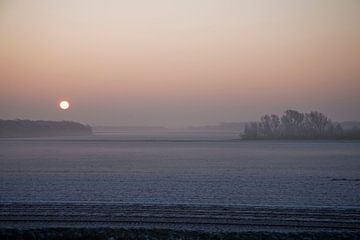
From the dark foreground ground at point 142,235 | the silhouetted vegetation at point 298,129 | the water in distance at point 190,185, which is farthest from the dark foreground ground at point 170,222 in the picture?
the silhouetted vegetation at point 298,129

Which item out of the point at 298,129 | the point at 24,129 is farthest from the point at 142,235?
the point at 24,129

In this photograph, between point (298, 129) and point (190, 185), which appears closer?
point (190, 185)

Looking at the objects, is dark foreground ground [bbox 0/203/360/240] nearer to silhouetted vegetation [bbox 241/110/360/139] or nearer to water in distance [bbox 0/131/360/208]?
water in distance [bbox 0/131/360/208]

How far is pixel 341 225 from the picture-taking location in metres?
16.5

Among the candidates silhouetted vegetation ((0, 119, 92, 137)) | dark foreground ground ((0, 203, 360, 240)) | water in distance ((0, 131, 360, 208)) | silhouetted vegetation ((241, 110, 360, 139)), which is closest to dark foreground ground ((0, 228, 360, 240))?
dark foreground ground ((0, 203, 360, 240))

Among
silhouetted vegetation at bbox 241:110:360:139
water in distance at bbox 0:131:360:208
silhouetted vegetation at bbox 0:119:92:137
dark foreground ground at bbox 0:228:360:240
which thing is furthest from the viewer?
silhouetted vegetation at bbox 0:119:92:137

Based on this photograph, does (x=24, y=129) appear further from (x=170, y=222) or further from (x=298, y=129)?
(x=170, y=222)

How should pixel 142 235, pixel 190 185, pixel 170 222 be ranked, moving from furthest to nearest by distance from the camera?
pixel 190 185 → pixel 170 222 → pixel 142 235

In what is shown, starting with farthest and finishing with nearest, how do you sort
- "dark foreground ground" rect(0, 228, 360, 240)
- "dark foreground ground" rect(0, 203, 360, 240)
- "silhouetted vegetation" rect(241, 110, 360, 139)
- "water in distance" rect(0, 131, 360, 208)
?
"silhouetted vegetation" rect(241, 110, 360, 139) < "water in distance" rect(0, 131, 360, 208) < "dark foreground ground" rect(0, 203, 360, 240) < "dark foreground ground" rect(0, 228, 360, 240)

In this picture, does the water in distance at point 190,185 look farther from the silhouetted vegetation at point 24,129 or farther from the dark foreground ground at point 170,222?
the silhouetted vegetation at point 24,129

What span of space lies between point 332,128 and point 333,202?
100737mm

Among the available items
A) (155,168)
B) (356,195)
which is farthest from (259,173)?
(356,195)

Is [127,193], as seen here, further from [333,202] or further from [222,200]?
[333,202]

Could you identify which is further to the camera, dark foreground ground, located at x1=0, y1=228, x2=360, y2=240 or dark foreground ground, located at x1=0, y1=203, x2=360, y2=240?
dark foreground ground, located at x1=0, y1=203, x2=360, y2=240
